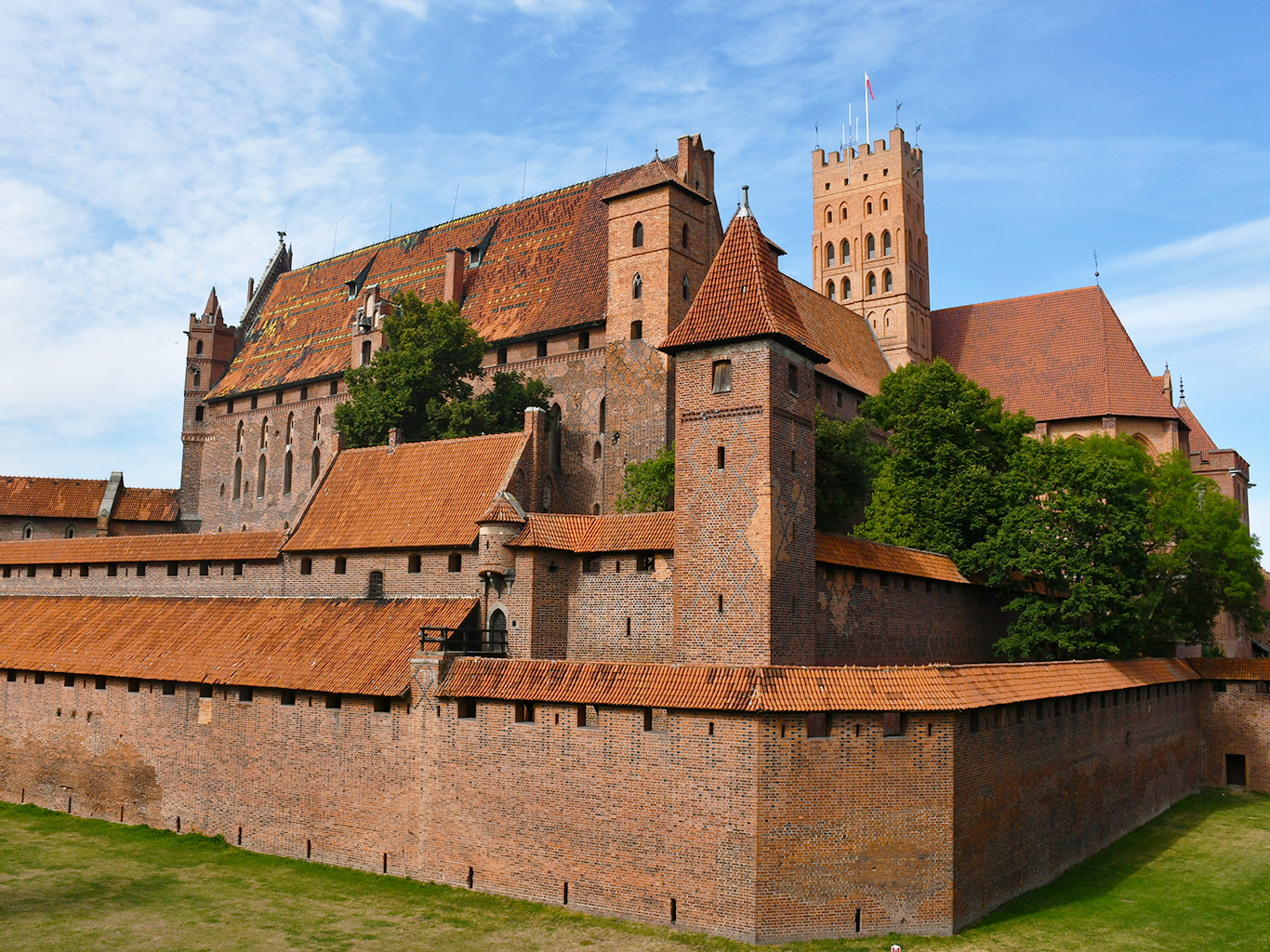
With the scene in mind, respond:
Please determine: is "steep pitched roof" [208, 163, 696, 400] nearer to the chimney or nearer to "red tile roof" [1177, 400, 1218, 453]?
the chimney

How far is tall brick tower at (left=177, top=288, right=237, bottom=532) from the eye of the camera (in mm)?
57031

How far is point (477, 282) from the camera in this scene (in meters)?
49.9

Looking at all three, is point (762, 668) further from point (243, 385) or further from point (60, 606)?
point (243, 385)

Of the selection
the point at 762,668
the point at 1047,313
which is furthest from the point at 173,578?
the point at 1047,313

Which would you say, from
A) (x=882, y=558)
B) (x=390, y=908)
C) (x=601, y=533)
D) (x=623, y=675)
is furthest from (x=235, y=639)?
(x=882, y=558)

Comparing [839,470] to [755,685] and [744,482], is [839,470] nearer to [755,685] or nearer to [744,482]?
[744,482]

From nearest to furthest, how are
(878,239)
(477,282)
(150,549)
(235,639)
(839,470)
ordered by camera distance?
(235,639) → (839,470) → (150,549) → (477,282) → (878,239)

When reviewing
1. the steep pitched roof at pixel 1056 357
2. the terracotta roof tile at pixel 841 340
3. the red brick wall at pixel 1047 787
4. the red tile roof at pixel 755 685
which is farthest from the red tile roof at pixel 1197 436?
the red tile roof at pixel 755 685

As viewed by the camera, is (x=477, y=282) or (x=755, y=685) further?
(x=477, y=282)

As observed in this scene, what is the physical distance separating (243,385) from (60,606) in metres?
20.7

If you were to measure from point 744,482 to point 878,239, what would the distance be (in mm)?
43515

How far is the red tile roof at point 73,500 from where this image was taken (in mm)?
51094

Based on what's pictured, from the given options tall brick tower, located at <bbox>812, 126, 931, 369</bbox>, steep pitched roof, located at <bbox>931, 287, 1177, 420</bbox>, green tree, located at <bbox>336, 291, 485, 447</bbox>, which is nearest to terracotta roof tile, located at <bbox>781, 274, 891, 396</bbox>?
tall brick tower, located at <bbox>812, 126, 931, 369</bbox>

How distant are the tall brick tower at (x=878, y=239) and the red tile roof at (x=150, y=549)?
36930 millimetres
